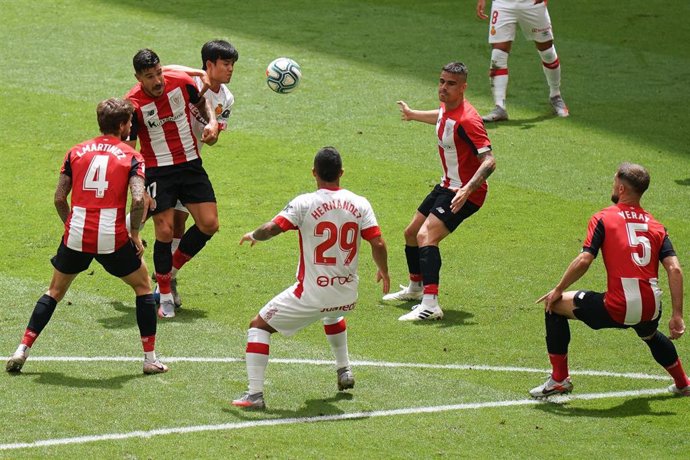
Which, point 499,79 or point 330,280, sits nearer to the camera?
point 330,280

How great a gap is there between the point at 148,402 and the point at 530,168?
329 inches

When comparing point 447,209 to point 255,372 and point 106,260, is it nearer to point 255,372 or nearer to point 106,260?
point 255,372

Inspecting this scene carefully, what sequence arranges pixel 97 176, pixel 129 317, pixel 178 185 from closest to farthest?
1. pixel 97 176
2. pixel 129 317
3. pixel 178 185

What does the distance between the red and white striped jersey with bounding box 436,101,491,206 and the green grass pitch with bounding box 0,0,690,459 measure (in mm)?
1176

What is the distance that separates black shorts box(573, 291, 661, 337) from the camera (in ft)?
29.3

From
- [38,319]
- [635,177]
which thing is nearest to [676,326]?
[635,177]

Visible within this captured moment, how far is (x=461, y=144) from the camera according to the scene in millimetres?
11406

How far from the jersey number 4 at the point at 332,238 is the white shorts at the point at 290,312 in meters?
0.32

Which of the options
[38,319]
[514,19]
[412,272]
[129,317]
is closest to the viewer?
[38,319]

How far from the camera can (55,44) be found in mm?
19906

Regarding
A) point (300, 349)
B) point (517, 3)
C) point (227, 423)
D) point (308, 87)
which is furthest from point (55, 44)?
point (227, 423)

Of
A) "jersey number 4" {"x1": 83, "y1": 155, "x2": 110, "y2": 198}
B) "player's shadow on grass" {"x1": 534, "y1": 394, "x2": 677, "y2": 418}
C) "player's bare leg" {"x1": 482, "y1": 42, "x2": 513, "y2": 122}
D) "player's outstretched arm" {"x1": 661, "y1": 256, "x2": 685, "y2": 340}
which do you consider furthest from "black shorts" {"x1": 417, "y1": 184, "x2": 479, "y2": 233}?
"player's bare leg" {"x1": 482, "y1": 42, "x2": 513, "y2": 122}

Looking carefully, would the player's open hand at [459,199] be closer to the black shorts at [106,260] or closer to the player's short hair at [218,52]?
the player's short hair at [218,52]

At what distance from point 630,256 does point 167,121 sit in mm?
4534
